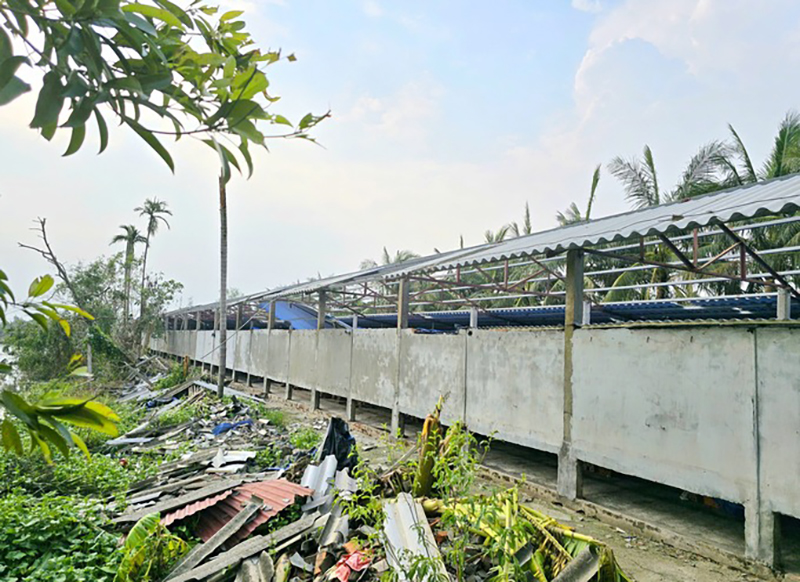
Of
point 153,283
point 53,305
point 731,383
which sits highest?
point 153,283

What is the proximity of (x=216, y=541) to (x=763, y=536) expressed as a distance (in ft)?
16.1

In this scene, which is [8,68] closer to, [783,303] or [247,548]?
[247,548]

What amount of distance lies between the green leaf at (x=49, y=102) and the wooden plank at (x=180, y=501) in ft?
17.8

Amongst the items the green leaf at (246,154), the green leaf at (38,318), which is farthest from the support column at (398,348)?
the green leaf at (38,318)

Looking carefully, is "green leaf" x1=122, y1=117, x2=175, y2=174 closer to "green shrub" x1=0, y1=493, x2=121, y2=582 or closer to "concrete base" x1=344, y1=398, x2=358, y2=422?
"green shrub" x1=0, y1=493, x2=121, y2=582

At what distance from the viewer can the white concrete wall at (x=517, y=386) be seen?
6.44 m

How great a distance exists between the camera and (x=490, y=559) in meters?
3.98

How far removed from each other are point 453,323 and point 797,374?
12.7 m

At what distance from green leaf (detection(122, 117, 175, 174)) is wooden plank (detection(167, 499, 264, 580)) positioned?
171 inches

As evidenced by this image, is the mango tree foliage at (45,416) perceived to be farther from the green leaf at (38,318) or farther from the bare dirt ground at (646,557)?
the bare dirt ground at (646,557)

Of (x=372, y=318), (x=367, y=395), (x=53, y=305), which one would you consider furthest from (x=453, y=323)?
(x=53, y=305)

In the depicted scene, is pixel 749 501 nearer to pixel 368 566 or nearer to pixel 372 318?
pixel 368 566

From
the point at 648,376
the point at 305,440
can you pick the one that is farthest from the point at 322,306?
the point at 648,376

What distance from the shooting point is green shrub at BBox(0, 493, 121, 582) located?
13.6 feet
